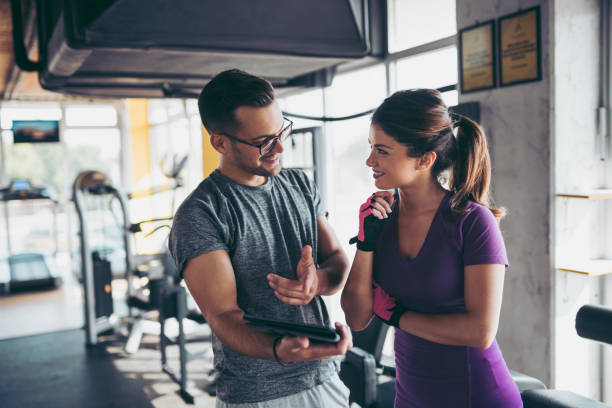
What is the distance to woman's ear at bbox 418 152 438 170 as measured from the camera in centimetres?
137

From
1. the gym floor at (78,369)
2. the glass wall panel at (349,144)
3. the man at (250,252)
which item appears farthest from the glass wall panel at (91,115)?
the man at (250,252)

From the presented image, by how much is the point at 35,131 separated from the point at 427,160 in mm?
8667

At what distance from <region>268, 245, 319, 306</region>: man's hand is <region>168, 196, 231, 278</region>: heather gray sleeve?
15 centimetres

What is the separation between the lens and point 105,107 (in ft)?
33.4

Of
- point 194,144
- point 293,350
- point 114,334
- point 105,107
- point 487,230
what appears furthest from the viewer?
point 105,107

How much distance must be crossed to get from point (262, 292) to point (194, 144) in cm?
649

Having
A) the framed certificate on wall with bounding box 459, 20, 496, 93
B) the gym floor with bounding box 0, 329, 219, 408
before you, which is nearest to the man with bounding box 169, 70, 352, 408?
the framed certificate on wall with bounding box 459, 20, 496, 93

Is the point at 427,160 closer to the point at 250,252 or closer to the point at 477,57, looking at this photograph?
the point at 250,252

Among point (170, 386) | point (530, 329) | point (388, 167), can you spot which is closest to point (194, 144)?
point (170, 386)

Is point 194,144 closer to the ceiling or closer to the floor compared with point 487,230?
closer to the ceiling

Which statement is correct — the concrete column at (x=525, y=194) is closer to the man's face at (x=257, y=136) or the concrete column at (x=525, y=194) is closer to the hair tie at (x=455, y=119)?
the hair tie at (x=455, y=119)

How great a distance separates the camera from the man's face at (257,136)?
124 centimetres

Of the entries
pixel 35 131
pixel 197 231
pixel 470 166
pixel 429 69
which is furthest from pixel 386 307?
pixel 35 131

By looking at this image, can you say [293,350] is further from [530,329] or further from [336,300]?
[336,300]
